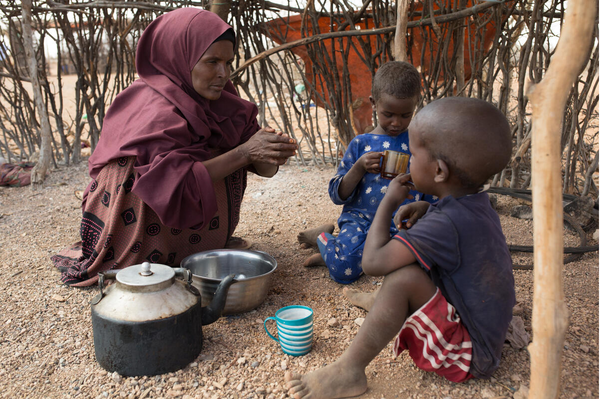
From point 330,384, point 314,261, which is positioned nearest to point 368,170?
point 314,261

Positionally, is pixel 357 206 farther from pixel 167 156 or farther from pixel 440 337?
pixel 440 337

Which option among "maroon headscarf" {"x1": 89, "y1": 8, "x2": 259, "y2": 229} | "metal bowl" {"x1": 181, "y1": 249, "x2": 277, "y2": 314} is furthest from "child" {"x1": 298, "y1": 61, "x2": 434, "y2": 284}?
"maroon headscarf" {"x1": 89, "y1": 8, "x2": 259, "y2": 229}

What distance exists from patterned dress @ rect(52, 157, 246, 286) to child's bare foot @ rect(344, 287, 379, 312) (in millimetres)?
942

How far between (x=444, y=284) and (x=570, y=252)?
166 cm

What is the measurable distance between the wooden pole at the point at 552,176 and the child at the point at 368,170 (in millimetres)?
1234

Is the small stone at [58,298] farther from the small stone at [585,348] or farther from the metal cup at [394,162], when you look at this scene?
the small stone at [585,348]

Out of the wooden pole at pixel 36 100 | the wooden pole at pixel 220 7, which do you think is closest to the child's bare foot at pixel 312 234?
the wooden pole at pixel 220 7

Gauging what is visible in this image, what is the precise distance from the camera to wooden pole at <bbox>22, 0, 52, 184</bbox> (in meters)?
4.82

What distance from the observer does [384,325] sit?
64.1 inches

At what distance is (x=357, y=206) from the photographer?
9.18 feet

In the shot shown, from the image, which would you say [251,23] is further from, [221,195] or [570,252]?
[570,252]

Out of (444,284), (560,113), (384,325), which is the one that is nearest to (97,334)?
(384,325)

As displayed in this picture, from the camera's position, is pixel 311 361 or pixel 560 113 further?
pixel 311 361

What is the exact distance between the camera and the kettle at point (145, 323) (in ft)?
5.79
